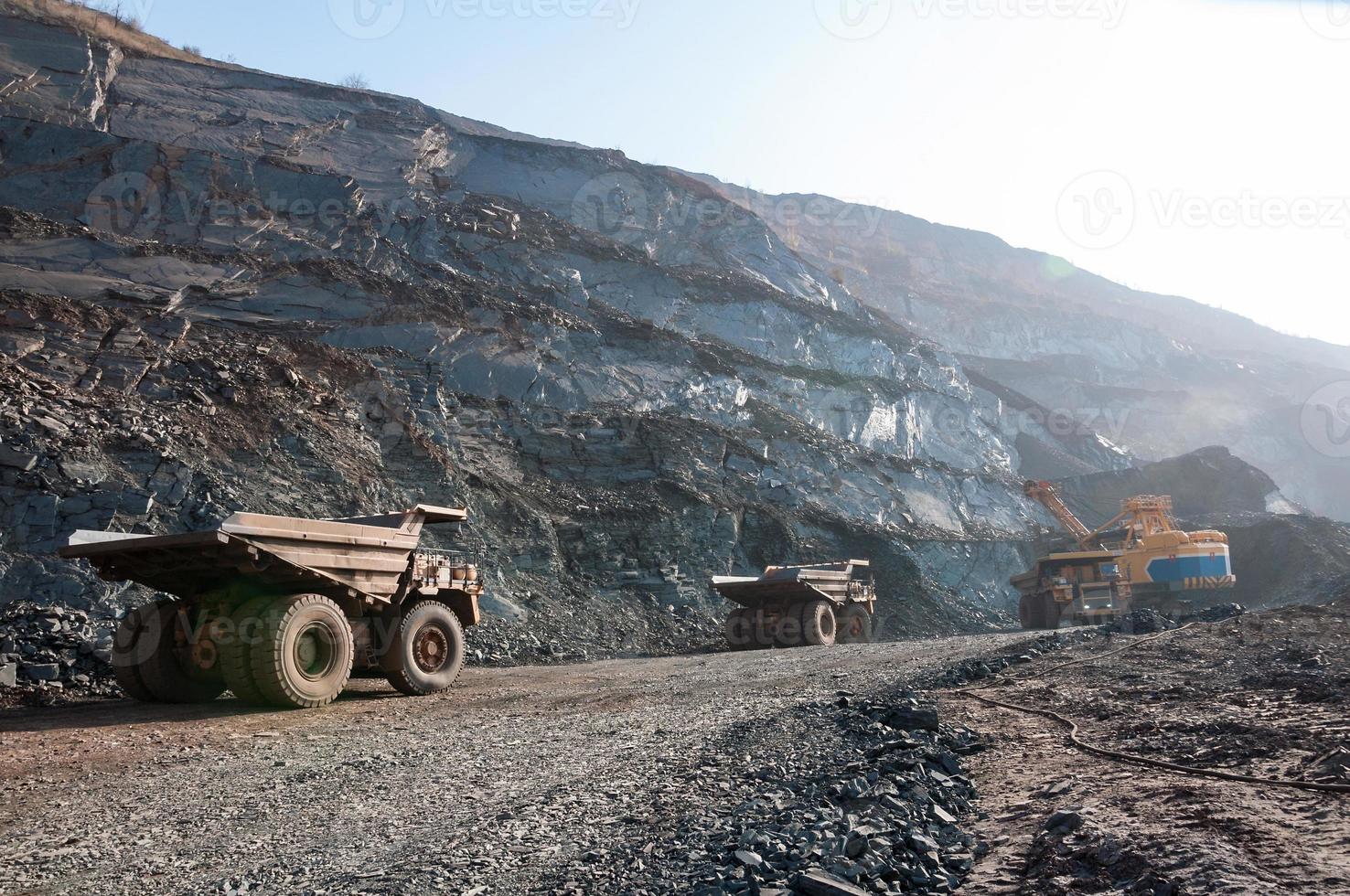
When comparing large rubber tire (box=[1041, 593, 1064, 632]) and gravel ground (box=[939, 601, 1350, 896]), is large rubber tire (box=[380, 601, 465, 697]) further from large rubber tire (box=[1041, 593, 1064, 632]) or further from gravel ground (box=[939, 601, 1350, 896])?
large rubber tire (box=[1041, 593, 1064, 632])

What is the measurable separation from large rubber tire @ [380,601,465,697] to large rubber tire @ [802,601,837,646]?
10.9 metres

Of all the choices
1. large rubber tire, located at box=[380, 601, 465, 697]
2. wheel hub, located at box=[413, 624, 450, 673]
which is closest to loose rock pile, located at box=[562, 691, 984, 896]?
large rubber tire, located at box=[380, 601, 465, 697]

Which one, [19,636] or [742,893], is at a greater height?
[742,893]

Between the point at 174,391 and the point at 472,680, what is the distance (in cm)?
1070

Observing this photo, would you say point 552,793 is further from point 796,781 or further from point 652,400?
point 652,400

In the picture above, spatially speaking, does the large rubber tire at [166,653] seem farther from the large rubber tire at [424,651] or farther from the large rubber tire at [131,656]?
the large rubber tire at [424,651]

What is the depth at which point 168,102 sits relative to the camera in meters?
34.9

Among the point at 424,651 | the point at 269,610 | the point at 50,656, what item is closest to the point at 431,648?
the point at 424,651

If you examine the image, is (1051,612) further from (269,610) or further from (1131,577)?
(269,610)

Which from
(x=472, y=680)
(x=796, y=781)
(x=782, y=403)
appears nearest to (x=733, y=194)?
(x=782, y=403)

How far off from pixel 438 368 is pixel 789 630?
12.3 meters

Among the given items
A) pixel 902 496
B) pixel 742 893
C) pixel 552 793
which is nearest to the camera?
pixel 742 893

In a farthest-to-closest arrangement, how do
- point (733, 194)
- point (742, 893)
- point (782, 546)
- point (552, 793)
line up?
1. point (733, 194)
2. point (782, 546)
3. point (552, 793)
4. point (742, 893)

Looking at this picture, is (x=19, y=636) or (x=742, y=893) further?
(x=19, y=636)
